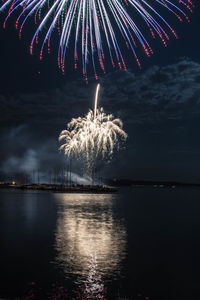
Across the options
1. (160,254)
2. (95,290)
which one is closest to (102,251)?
(160,254)

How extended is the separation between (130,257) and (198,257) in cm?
709

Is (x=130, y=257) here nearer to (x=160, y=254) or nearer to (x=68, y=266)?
(x=160, y=254)

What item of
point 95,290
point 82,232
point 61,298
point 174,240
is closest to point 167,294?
point 95,290

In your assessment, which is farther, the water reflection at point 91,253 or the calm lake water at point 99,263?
the water reflection at point 91,253

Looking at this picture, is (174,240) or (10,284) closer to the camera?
(10,284)

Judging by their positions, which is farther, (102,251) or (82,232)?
(82,232)

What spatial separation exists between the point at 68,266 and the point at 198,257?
13.7m

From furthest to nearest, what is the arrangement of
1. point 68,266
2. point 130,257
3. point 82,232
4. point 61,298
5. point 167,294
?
point 82,232 < point 130,257 < point 68,266 < point 167,294 < point 61,298

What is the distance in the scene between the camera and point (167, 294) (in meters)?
21.7

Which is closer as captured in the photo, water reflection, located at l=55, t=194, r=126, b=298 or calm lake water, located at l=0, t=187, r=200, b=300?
calm lake water, located at l=0, t=187, r=200, b=300

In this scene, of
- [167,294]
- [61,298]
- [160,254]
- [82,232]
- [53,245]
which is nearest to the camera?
[61,298]

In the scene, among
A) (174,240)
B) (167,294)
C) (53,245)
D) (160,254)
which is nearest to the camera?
(167,294)

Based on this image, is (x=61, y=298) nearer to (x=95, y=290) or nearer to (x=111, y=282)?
(x=95, y=290)

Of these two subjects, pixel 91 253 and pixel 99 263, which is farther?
pixel 91 253
